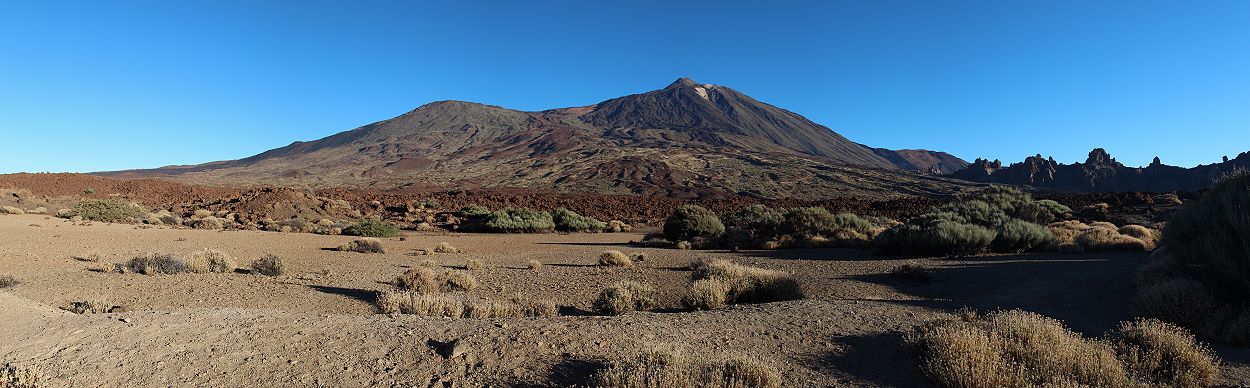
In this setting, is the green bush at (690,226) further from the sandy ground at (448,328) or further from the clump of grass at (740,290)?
the clump of grass at (740,290)

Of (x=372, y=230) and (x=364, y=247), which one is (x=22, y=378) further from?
(x=372, y=230)

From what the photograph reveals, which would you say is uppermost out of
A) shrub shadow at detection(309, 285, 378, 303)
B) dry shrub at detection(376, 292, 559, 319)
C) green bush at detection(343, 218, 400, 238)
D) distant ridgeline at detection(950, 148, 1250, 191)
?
distant ridgeline at detection(950, 148, 1250, 191)

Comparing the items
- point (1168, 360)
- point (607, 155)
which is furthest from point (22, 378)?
point (607, 155)

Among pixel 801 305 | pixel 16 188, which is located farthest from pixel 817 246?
pixel 16 188

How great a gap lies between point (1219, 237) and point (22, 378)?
12.1m

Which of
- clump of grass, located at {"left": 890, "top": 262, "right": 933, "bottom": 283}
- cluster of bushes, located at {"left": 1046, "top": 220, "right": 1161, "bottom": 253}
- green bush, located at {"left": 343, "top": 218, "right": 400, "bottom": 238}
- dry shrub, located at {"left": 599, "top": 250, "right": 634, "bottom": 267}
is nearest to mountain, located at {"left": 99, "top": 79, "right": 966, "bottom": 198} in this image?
green bush, located at {"left": 343, "top": 218, "right": 400, "bottom": 238}

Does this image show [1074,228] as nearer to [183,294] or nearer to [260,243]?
[183,294]

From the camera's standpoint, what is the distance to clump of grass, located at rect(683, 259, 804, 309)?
27.0 ft

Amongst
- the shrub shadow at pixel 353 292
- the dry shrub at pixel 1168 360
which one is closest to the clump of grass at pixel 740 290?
the dry shrub at pixel 1168 360

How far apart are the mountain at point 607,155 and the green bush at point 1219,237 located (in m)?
48.8

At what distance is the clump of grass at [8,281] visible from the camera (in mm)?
8891

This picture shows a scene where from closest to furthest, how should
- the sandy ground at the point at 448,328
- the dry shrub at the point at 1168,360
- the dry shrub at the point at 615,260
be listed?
the dry shrub at the point at 1168,360, the sandy ground at the point at 448,328, the dry shrub at the point at 615,260

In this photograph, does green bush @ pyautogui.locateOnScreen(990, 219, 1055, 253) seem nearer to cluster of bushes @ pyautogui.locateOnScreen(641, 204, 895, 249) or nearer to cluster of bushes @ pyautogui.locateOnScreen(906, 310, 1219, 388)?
cluster of bushes @ pyautogui.locateOnScreen(641, 204, 895, 249)

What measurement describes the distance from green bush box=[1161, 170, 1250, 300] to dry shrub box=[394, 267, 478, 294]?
10.4 meters
